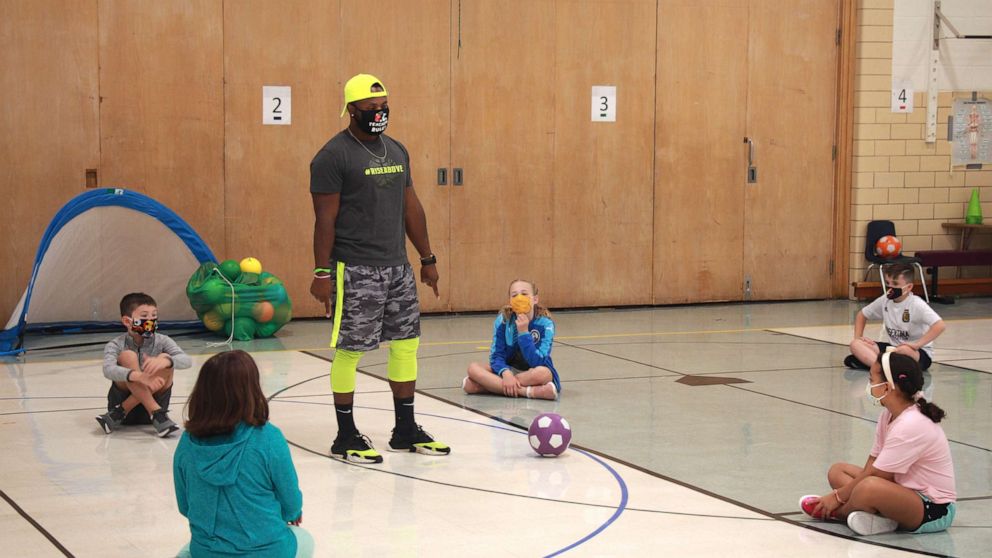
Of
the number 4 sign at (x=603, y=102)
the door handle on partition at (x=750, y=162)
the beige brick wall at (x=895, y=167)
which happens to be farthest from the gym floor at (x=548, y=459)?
the beige brick wall at (x=895, y=167)

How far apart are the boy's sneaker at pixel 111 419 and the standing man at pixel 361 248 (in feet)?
4.49

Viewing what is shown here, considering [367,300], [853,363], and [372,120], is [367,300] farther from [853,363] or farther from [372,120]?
[853,363]

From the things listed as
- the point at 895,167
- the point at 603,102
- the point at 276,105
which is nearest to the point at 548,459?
the point at 276,105

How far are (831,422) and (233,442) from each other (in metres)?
4.66

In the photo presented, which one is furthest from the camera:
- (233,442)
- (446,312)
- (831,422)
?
(446,312)

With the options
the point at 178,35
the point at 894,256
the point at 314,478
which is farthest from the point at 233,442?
the point at 894,256

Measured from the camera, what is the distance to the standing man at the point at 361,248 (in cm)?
619

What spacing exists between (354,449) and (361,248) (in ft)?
3.40

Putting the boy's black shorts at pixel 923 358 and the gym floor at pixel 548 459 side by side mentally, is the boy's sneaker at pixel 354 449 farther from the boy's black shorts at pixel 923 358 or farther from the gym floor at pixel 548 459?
the boy's black shorts at pixel 923 358

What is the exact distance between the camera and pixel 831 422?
7.41 m

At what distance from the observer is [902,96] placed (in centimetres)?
1382

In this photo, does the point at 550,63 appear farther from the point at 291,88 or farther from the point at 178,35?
the point at 178,35

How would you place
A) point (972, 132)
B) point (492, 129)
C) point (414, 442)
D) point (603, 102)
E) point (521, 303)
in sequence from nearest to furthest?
1. point (414, 442)
2. point (521, 303)
3. point (492, 129)
4. point (603, 102)
5. point (972, 132)

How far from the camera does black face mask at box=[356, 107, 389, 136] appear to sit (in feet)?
20.3
